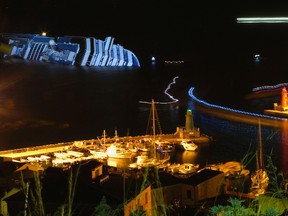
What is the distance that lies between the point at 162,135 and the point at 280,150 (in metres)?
1.44

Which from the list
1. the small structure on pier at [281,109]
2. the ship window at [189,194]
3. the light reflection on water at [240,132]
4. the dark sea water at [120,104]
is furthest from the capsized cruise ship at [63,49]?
the ship window at [189,194]

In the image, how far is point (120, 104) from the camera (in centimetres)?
966

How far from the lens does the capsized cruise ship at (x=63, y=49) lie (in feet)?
55.9

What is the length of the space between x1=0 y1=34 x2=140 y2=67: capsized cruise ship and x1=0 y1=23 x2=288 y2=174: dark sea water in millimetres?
616

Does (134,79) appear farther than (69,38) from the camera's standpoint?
No

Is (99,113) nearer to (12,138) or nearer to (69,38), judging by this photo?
(12,138)

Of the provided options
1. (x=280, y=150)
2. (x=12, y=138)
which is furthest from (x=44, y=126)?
(x=280, y=150)

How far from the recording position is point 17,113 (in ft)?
28.4

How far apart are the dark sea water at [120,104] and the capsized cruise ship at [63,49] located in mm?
616

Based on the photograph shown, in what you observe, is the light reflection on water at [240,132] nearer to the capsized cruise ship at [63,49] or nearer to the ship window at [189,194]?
the ship window at [189,194]

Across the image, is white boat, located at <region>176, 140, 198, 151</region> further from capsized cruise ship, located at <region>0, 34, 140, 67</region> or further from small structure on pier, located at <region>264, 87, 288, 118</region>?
capsized cruise ship, located at <region>0, 34, 140, 67</region>

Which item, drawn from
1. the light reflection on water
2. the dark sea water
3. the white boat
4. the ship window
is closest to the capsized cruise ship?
the dark sea water

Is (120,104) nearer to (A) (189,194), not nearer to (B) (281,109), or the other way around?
(B) (281,109)

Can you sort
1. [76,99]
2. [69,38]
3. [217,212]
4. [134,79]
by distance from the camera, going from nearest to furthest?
1. [217,212]
2. [76,99]
3. [134,79]
4. [69,38]
